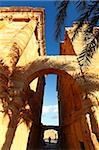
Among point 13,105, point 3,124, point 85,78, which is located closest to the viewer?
point 3,124

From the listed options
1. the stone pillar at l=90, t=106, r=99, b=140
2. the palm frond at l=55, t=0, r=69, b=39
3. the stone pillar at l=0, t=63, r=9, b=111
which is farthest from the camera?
the stone pillar at l=90, t=106, r=99, b=140

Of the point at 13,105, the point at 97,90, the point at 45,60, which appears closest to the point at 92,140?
the point at 97,90

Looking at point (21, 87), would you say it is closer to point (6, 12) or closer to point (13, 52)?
point (13, 52)

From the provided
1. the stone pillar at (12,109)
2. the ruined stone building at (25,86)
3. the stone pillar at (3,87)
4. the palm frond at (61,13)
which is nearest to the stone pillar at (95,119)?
the ruined stone building at (25,86)

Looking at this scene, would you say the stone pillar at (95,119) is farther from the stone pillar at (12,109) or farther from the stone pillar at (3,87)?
the stone pillar at (3,87)

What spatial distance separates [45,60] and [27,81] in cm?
165

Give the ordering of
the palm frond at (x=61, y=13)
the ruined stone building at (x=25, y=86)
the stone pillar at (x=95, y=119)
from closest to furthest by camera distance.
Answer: the palm frond at (x=61, y=13)
the ruined stone building at (x=25, y=86)
the stone pillar at (x=95, y=119)

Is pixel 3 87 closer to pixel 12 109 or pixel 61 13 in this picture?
pixel 12 109

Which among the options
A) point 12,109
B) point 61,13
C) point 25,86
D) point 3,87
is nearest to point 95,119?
point 12,109

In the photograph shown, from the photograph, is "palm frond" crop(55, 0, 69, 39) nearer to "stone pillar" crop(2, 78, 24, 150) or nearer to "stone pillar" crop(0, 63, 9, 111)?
"stone pillar" crop(0, 63, 9, 111)

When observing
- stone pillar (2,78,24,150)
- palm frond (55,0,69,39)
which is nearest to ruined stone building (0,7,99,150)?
stone pillar (2,78,24,150)

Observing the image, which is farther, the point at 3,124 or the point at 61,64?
the point at 61,64

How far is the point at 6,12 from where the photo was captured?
1975cm

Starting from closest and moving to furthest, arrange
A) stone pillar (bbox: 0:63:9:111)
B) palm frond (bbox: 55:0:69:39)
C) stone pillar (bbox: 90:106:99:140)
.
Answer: palm frond (bbox: 55:0:69:39) < stone pillar (bbox: 0:63:9:111) < stone pillar (bbox: 90:106:99:140)
